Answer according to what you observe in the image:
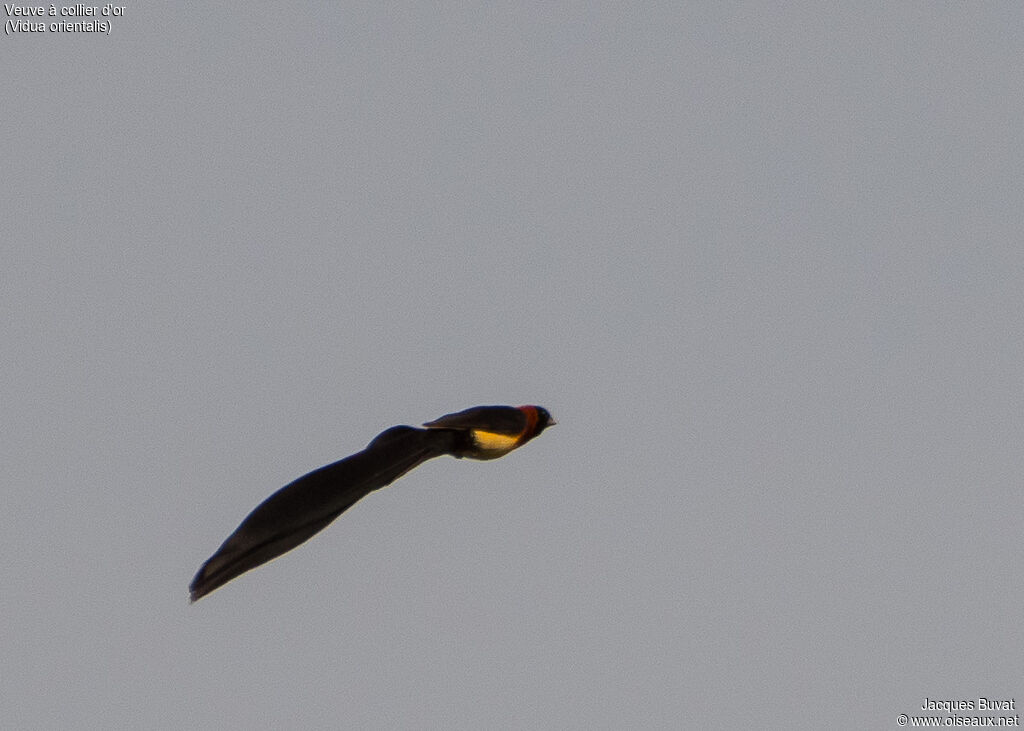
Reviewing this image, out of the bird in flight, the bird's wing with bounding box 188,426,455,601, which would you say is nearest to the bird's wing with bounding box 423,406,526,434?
the bird in flight

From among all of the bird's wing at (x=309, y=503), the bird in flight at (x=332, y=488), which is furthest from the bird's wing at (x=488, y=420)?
the bird's wing at (x=309, y=503)

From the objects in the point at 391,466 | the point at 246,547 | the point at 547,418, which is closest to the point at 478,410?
the point at 547,418

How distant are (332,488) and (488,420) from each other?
3738mm

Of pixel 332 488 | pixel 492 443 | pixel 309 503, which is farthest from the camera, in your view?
Result: pixel 492 443

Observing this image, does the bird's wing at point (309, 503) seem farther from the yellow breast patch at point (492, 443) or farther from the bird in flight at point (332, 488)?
the yellow breast patch at point (492, 443)

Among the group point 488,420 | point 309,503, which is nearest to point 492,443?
point 488,420

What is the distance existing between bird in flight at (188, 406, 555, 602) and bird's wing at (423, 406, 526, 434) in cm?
2

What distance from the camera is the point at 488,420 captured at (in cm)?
2194

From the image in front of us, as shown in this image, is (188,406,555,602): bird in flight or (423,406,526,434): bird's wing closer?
(188,406,555,602): bird in flight

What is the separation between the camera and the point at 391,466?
757 inches

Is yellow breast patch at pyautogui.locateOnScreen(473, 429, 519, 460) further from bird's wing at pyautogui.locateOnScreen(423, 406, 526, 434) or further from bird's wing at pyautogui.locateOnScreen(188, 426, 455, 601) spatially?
bird's wing at pyautogui.locateOnScreen(188, 426, 455, 601)

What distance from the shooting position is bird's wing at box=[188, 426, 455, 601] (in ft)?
57.1

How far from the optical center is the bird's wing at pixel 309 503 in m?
17.4

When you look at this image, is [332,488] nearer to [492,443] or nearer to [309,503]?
[309,503]
